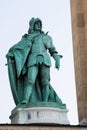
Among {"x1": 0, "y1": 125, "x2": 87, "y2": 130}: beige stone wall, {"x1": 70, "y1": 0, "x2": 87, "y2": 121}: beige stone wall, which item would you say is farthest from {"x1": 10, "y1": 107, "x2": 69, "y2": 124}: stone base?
{"x1": 70, "y1": 0, "x2": 87, "y2": 121}: beige stone wall

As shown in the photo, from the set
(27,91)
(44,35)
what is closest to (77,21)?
(44,35)

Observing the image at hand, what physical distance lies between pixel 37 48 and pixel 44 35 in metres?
0.31

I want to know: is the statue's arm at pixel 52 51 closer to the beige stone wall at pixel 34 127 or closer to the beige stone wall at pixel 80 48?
the beige stone wall at pixel 34 127

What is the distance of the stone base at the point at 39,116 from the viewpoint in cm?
986

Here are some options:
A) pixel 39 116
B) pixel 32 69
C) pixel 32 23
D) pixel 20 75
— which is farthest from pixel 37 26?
pixel 39 116

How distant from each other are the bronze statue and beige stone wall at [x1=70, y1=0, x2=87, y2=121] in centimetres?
187

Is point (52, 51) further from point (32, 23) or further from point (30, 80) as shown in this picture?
point (30, 80)

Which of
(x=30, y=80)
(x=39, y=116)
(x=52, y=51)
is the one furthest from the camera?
(x=52, y=51)

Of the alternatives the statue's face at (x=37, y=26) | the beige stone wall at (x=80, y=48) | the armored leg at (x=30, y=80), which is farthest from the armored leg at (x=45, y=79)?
the beige stone wall at (x=80, y=48)

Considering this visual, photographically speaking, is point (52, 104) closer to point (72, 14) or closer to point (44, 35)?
point (44, 35)

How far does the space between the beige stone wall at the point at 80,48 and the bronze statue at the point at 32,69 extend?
1.87m

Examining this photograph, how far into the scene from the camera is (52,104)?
10062 millimetres

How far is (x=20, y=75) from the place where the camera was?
407 inches

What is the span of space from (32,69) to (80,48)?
2483mm
